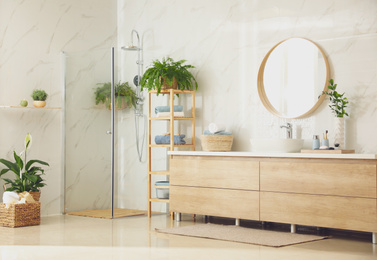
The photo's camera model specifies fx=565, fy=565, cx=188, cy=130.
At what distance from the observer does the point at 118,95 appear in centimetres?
571

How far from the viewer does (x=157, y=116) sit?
5602 millimetres

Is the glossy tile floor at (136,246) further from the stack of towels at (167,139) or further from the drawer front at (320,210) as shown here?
the stack of towels at (167,139)

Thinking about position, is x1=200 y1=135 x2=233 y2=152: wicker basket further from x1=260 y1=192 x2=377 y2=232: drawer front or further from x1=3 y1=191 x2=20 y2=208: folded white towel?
x1=3 y1=191 x2=20 y2=208: folded white towel

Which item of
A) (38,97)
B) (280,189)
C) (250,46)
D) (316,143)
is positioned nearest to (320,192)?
(280,189)

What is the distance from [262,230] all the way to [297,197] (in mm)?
541

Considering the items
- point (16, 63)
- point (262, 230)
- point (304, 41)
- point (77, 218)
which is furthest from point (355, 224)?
point (16, 63)

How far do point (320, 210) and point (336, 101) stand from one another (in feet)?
3.09

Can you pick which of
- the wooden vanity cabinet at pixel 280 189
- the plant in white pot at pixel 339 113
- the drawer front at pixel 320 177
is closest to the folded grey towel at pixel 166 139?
the wooden vanity cabinet at pixel 280 189

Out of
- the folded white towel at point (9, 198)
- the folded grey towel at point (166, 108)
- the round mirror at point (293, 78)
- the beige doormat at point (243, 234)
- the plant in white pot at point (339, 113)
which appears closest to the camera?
the beige doormat at point (243, 234)

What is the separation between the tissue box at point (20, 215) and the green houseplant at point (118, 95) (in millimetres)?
1240

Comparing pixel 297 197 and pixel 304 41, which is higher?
pixel 304 41

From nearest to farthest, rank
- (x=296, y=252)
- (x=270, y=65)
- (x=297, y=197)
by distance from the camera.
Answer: (x=296, y=252) < (x=297, y=197) < (x=270, y=65)

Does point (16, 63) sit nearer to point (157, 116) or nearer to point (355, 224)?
point (157, 116)

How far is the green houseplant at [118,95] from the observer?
5.65 meters
